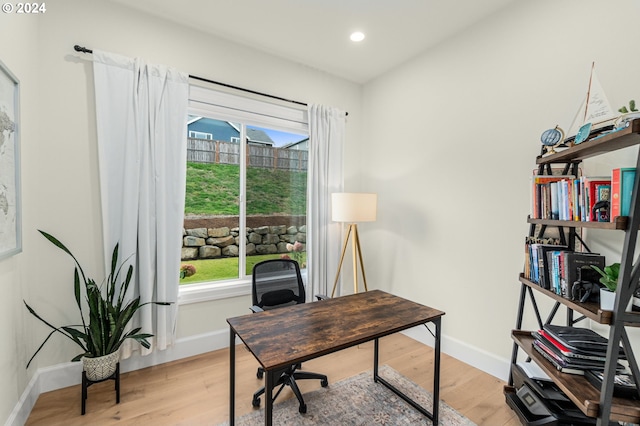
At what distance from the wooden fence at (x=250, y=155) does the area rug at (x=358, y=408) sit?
2185 millimetres

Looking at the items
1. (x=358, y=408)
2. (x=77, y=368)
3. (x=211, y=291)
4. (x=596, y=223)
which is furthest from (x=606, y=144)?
(x=77, y=368)

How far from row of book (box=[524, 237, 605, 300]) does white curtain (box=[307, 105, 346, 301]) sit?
6.28ft

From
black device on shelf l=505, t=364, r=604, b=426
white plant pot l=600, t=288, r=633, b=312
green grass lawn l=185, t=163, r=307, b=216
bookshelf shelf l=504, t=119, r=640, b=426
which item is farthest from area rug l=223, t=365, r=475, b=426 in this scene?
green grass lawn l=185, t=163, r=307, b=216

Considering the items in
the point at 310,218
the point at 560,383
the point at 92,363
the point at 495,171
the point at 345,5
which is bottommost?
the point at 92,363

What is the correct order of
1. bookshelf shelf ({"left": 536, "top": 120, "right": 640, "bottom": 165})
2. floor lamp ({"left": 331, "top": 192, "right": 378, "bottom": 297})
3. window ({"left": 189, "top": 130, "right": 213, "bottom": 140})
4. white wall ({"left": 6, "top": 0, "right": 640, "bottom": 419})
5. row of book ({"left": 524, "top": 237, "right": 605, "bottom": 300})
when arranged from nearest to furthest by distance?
bookshelf shelf ({"left": 536, "top": 120, "right": 640, "bottom": 165}) < row of book ({"left": 524, "top": 237, "right": 605, "bottom": 300}) < white wall ({"left": 6, "top": 0, "right": 640, "bottom": 419}) < window ({"left": 189, "top": 130, "right": 213, "bottom": 140}) < floor lamp ({"left": 331, "top": 192, "right": 378, "bottom": 297})

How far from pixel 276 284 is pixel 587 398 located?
1894 millimetres

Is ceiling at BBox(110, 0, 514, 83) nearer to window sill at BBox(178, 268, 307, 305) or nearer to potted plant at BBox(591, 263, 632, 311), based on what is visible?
potted plant at BBox(591, 263, 632, 311)

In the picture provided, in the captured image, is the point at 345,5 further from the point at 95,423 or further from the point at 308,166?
the point at 95,423

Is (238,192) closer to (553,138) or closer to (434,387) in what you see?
(434,387)

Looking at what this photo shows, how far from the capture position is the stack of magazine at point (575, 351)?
147cm

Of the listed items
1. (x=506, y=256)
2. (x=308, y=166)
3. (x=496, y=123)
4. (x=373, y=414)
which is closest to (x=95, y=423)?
(x=373, y=414)

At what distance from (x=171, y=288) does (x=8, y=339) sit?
0.98 m

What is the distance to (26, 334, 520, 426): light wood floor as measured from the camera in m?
1.87

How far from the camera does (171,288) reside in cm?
250
